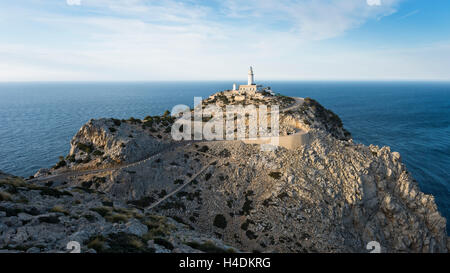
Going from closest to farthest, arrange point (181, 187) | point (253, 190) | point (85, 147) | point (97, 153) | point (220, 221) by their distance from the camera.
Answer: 1. point (220, 221)
2. point (181, 187)
3. point (253, 190)
4. point (97, 153)
5. point (85, 147)

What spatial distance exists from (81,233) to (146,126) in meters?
38.3

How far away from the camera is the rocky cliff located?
3162 cm

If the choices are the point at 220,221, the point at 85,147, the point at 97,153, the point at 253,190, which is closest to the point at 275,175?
the point at 253,190

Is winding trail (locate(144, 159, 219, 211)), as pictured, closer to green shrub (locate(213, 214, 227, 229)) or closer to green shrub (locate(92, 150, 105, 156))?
green shrub (locate(213, 214, 227, 229))

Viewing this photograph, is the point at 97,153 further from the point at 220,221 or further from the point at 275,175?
the point at 275,175

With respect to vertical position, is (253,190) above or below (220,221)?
above

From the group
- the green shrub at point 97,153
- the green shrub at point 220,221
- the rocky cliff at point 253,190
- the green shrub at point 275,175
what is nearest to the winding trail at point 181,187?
the rocky cliff at point 253,190

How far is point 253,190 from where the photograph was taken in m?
38.8

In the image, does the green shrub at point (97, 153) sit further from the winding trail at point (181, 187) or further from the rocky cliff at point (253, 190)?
the winding trail at point (181, 187)

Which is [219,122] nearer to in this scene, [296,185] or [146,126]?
[146,126]

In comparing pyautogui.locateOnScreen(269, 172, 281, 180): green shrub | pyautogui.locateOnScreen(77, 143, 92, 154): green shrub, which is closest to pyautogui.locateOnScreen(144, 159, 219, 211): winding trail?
pyautogui.locateOnScreen(269, 172, 281, 180): green shrub

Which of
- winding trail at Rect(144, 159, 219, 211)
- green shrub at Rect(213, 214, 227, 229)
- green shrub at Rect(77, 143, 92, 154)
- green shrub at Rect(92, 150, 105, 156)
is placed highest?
green shrub at Rect(77, 143, 92, 154)

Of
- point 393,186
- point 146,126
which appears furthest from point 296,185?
point 146,126

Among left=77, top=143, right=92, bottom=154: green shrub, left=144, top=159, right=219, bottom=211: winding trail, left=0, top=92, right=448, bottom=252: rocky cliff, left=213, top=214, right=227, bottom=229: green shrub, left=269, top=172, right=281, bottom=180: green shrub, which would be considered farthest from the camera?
left=77, top=143, right=92, bottom=154: green shrub
